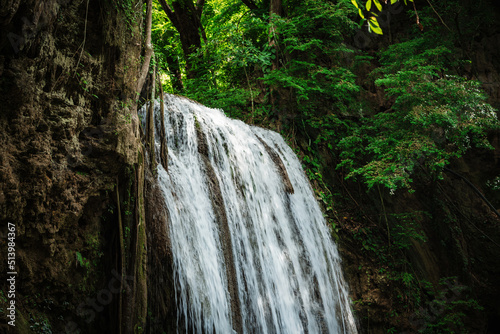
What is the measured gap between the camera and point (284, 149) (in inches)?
290

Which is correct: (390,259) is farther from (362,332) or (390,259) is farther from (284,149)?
(284,149)

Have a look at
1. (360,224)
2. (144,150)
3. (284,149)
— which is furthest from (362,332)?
(144,150)

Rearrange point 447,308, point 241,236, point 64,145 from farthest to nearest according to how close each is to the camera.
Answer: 1. point 447,308
2. point 241,236
3. point 64,145

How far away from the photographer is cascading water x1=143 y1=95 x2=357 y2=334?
12.4 feet

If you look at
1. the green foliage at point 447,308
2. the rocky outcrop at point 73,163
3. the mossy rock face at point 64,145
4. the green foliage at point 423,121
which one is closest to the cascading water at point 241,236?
the rocky outcrop at point 73,163

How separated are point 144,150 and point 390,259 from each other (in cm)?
590

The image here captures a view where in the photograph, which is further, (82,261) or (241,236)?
(241,236)

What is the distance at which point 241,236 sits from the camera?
4629 millimetres

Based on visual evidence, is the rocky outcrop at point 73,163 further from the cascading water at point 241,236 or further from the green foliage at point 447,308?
the green foliage at point 447,308

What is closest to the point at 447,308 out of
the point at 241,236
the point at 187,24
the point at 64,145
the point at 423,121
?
the point at 423,121

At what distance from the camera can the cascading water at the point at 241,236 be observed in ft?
12.4

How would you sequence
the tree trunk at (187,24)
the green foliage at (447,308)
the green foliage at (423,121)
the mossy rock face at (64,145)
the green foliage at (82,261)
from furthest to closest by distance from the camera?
the tree trunk at (187,24) < the green foliage at (447,308) < the green foliage at (423,121) < the green foliage at (82,261) < the mossy rock face at (64,145)

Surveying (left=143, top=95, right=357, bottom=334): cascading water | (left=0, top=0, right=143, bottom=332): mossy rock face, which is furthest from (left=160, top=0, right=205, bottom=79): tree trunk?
(left=0, top=0, right=143, bottom=332): mossy rock face

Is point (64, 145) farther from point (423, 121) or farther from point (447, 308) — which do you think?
point (447, 308)
